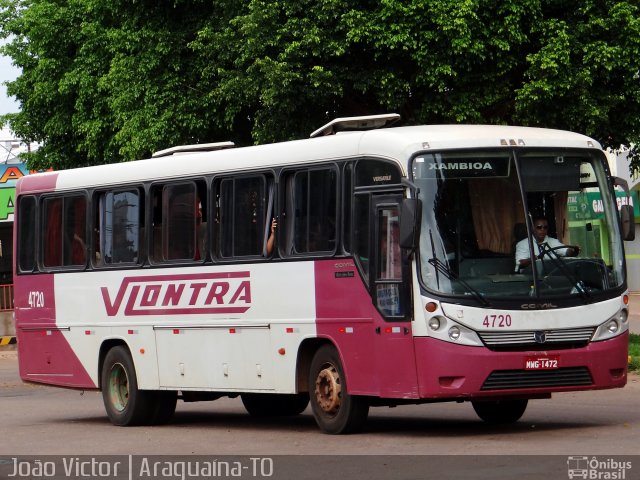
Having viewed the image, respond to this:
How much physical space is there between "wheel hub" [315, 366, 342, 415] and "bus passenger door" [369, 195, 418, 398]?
778 millimetres

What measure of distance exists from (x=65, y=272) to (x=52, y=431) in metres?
2.59

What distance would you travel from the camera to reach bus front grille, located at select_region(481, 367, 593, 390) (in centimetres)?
1370

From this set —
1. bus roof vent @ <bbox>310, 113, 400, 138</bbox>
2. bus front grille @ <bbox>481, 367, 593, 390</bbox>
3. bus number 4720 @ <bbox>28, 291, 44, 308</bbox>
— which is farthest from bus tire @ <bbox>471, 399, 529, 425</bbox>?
bus number 4720 @ <bbox>28, 291, 44, 308</bbox>

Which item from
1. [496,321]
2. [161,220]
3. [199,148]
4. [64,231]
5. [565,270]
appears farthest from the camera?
[64,231]

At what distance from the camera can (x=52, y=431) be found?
57.0ft

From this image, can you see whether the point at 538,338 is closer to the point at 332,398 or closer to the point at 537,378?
the point at 537,378

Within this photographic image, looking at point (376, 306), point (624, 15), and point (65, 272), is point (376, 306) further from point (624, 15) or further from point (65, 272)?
point (624, 15)

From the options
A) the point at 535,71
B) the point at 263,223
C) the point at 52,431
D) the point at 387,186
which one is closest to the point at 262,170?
the point at 263,223

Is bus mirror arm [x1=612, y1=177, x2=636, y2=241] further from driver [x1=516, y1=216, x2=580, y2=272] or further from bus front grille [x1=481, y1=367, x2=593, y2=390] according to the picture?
bus front grille [x1=481, y1=367, x2=593, y2=390]

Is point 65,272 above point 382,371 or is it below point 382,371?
above

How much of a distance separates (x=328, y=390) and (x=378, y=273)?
1.39 m

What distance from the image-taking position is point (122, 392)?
18.5m

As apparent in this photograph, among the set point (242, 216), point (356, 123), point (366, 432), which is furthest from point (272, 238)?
point (366, 432)

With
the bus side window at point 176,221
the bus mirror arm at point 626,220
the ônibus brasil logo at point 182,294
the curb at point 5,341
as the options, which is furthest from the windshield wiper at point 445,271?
the curb at point 5,341
